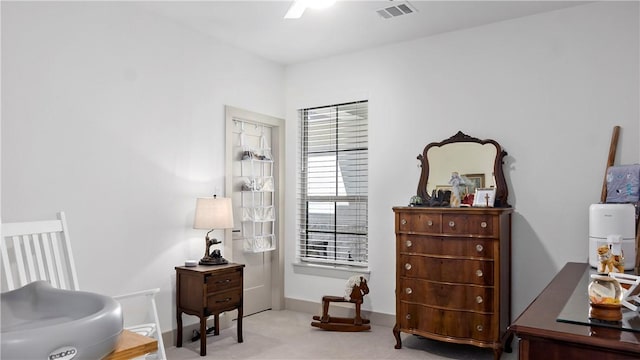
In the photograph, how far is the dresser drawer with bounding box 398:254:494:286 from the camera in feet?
10.8

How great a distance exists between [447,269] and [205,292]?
6.18 ft

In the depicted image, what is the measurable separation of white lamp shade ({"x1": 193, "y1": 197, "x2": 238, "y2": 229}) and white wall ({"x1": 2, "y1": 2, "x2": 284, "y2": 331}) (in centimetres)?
21

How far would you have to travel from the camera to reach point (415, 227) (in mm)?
3600

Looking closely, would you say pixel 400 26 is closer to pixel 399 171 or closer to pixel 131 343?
pixel 399 171

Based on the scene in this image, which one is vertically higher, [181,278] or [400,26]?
[400,26]

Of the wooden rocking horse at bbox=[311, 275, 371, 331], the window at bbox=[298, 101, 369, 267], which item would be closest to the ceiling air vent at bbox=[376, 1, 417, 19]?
the window at bbox=[298, 101, 369, 267]

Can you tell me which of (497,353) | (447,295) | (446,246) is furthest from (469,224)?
(497,353)

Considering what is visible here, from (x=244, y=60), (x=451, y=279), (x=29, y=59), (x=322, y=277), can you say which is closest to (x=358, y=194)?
(x=322, y=277)

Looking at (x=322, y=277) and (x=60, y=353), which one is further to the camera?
(x=322, y=277)

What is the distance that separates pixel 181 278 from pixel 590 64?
364 centimetres

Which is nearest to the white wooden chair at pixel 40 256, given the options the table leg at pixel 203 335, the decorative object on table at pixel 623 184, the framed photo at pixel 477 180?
the table leg at pixel 203 335

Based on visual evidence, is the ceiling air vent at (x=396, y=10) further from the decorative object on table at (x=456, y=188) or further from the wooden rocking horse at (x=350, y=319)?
the wooden rocking horse at (x=350, y=319)

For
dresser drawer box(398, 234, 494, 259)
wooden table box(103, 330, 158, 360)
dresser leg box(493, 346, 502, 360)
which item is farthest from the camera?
dresser drawer box(398, 234, 494, 259)

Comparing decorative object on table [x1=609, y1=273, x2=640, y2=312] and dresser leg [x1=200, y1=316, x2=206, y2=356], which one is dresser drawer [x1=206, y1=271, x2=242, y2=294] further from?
decorative object on table [x1=609, y1=273, x2=640, y2=312]
